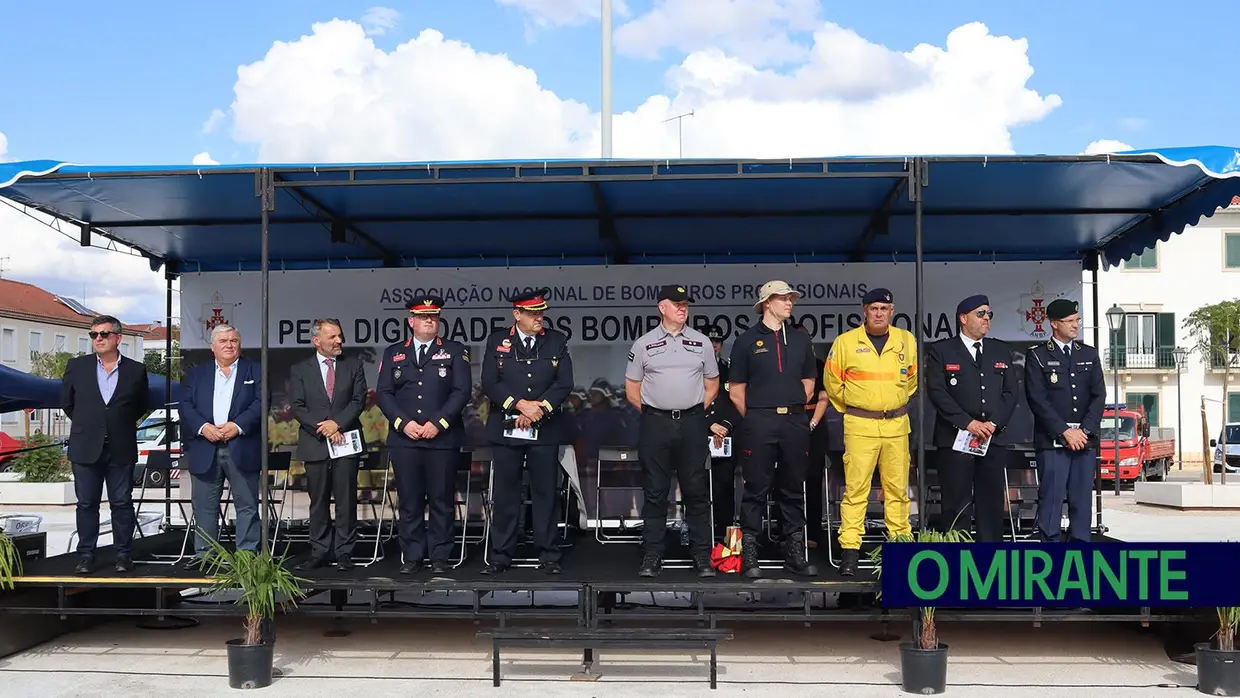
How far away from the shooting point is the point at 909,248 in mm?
8125

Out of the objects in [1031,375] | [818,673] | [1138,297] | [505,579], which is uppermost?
[1138,297]

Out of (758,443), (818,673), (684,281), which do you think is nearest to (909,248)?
(684,281)

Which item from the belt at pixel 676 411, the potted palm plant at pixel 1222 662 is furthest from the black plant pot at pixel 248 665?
the potted palm plant at pixel 1222 662

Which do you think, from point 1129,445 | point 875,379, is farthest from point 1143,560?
point 1129,445

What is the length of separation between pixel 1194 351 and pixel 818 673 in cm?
3476

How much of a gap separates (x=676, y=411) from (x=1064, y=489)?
239 cm

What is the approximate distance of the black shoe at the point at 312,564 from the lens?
585cm

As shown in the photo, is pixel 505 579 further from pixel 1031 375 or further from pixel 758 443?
pixel 1031 375

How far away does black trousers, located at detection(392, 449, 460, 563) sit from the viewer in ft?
19.2

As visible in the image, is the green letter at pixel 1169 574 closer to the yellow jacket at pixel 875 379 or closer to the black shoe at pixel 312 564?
the yellow jacket at pixel 875 379

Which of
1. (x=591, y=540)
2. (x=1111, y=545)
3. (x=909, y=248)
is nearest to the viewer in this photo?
(x=1111, y=545)

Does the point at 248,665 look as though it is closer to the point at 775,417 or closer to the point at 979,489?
the point at 775,417

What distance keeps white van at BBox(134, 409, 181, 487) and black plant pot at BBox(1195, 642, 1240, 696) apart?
651 cm

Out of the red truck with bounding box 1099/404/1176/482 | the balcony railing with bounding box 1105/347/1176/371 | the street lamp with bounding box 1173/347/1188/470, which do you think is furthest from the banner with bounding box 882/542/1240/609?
the balcony railing with bounding box 1105/347/1176/371
